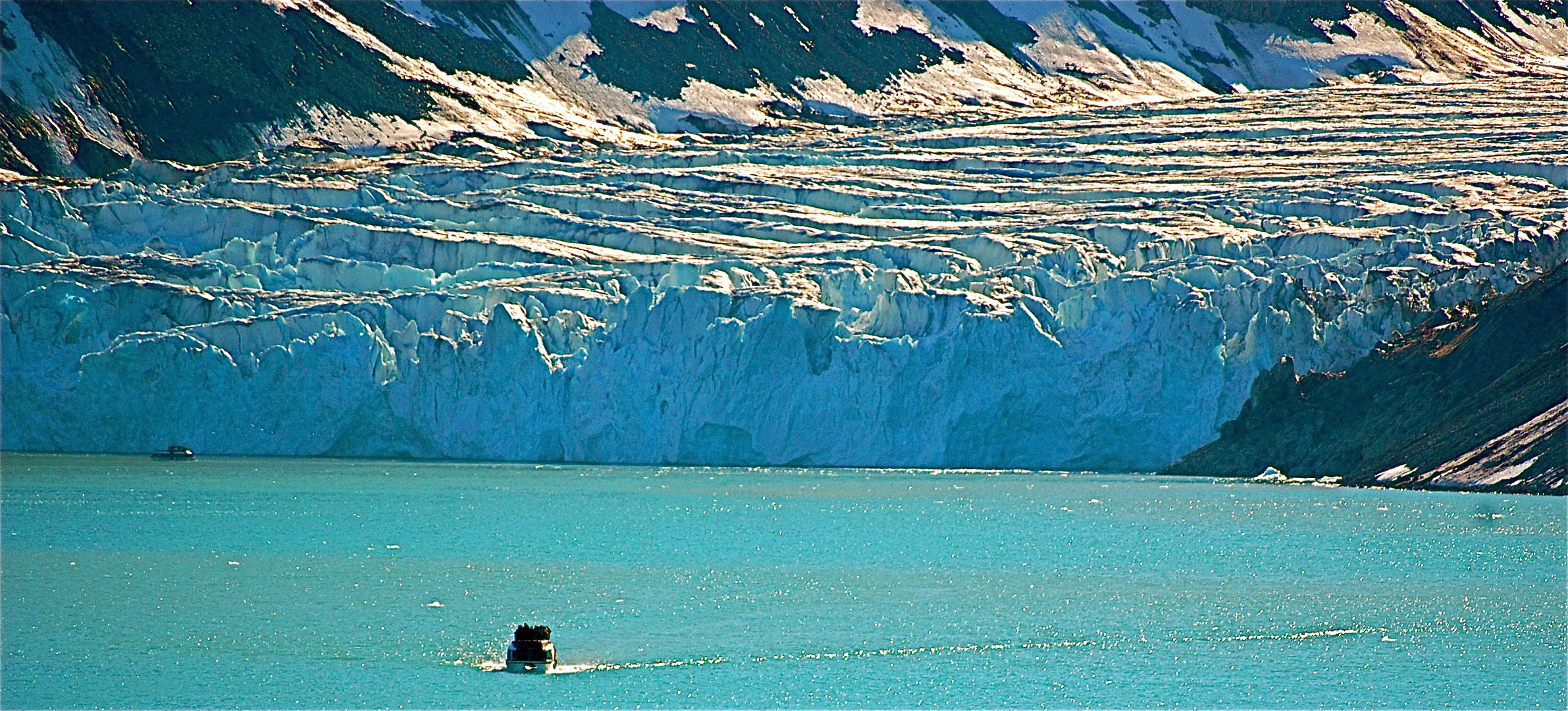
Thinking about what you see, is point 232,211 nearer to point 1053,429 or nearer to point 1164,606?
point 1053,429

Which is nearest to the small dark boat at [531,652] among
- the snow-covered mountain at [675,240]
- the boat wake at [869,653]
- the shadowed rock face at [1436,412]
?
the boat wake at [869,653]

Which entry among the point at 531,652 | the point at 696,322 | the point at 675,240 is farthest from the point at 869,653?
the point at 675,240

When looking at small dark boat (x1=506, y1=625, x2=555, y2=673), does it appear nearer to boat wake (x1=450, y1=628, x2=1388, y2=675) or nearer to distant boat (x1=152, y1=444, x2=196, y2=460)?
boat wake (x1=450, y1=628, x2=1388, y2=675)

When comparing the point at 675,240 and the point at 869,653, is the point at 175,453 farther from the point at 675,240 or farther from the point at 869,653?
the point at 869,653

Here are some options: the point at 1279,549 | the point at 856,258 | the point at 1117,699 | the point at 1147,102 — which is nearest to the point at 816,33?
the point at 1147,102

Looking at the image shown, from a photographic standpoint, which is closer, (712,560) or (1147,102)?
(712,560)
